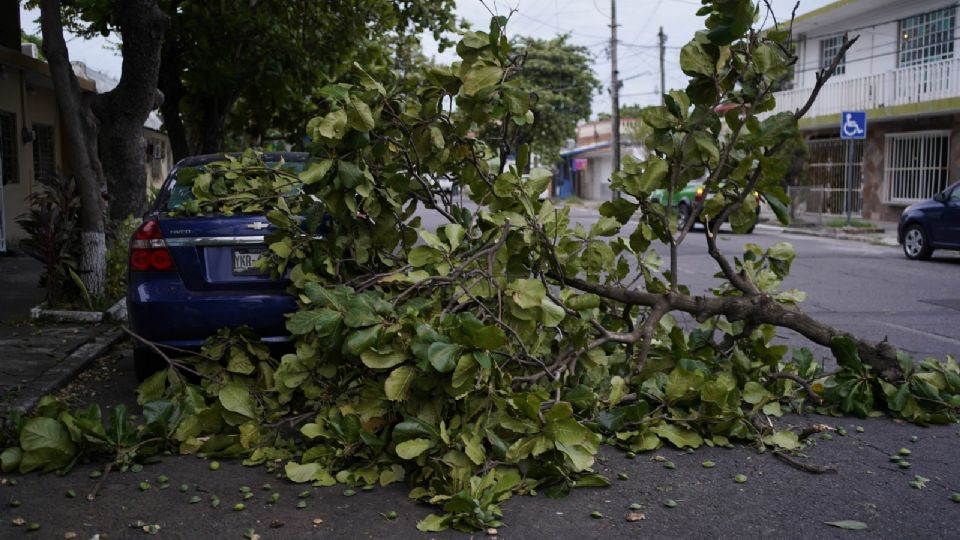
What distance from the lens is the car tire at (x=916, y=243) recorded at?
55.4 feet

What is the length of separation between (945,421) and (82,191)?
7.83 m

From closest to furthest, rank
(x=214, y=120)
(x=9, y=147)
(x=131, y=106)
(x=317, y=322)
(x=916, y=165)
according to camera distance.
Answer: (x=317, y=322), (x=131, y=106), (x=214, y=120), (x=9, y=147), (x=916, y=165)

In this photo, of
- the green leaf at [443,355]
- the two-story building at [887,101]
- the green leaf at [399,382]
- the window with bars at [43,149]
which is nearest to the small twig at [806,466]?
the green leaf at [443,355]

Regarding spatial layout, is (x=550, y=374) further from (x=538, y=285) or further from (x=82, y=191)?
(x=82, y=191)

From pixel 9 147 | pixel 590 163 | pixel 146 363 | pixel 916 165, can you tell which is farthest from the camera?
pixel 590 163

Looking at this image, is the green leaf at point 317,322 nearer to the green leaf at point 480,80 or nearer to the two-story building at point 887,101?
the green leaf at point 480,80

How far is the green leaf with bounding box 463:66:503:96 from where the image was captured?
518 cm

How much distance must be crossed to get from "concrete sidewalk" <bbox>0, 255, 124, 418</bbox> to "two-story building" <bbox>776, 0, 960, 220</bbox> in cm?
2106

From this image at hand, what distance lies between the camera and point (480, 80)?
17.0ft

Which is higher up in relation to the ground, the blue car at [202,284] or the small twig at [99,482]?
the blue car at [202,284]

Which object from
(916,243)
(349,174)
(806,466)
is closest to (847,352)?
(806,466)

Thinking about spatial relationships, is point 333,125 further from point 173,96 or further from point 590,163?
point 590,163

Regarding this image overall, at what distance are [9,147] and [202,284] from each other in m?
14.2

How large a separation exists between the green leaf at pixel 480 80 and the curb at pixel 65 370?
3.25 meters
